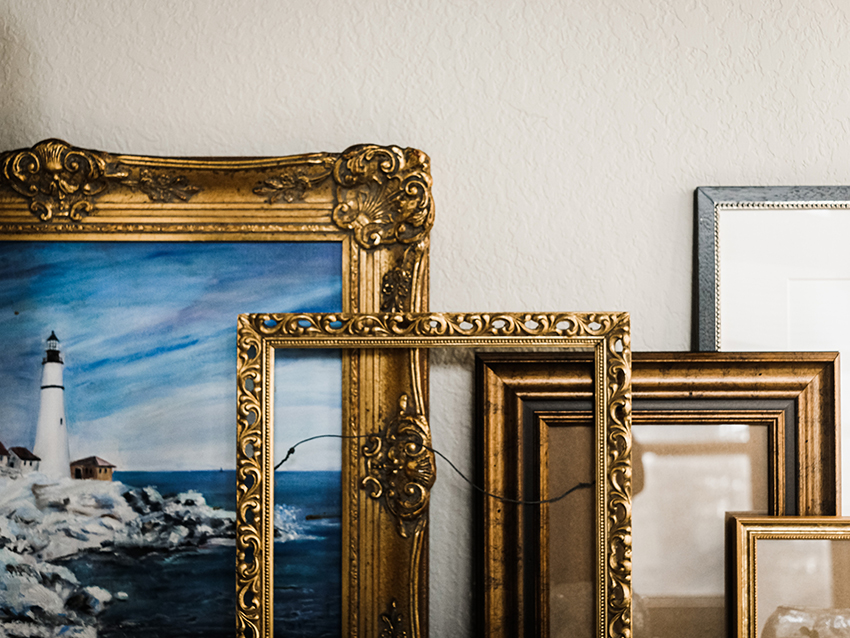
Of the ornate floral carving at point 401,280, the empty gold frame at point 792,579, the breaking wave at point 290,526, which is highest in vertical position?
the ornate floral carving at point 401,280

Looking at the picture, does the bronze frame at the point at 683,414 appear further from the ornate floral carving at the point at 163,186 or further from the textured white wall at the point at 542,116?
the ornate floral carving at the point at 163,186

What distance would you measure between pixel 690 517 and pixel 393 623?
1.38 ft

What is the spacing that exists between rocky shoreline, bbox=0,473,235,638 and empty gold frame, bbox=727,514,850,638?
683 millimetres

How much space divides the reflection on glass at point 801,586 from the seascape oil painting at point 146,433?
57 cm

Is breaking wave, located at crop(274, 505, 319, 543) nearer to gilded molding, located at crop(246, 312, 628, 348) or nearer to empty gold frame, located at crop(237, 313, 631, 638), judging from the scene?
empty gold frame, located at crop(237, 313, 631, 638)

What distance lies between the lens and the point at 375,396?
0.81 metres

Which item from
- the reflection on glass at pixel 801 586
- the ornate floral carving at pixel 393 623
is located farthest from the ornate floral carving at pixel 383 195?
the reflection on glass at pixel 801 586

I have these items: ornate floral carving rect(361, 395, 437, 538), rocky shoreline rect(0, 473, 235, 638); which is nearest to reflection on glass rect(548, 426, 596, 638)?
ornate floral carving rect(361, 395, 437, 538)

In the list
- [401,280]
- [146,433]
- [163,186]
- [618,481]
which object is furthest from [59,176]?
[618,481]

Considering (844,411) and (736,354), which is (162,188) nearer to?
(736,354)

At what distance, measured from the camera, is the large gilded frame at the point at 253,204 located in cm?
81

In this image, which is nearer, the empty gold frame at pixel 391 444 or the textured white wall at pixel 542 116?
the empty gold frame at pixel 391 444

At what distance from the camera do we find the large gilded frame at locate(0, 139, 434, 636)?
0.81 metres

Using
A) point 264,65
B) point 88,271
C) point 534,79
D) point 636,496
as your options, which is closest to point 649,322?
point 636,496
